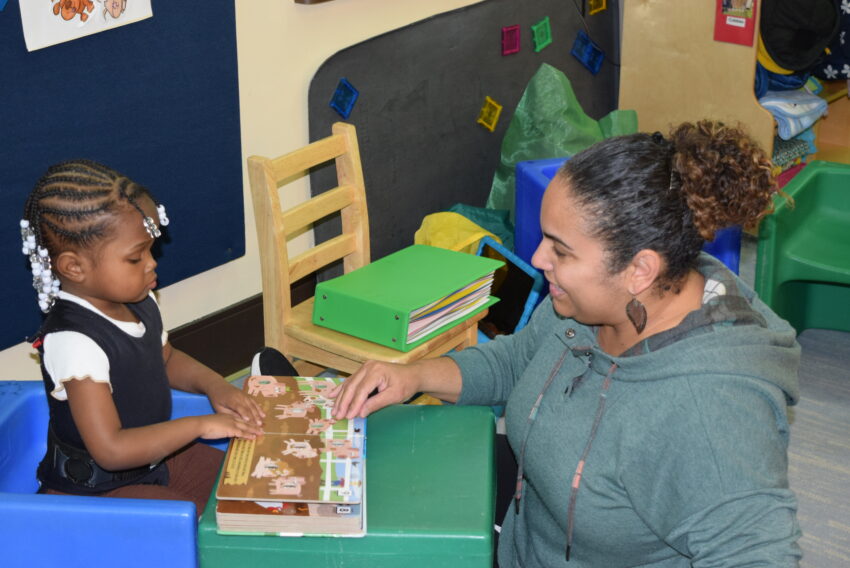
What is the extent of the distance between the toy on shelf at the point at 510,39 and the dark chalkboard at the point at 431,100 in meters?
0.02

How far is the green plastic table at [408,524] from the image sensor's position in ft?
3.91

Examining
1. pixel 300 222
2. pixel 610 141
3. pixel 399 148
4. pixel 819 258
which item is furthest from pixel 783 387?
pixel 399 148

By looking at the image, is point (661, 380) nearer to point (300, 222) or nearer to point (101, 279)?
point (101, 279)

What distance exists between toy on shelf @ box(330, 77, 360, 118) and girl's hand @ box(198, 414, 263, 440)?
1730 mm

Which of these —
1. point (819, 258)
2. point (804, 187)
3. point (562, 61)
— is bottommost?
point (819, 258)

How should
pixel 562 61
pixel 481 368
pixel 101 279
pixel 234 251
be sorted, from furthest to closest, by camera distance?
1. pixel 562 61
2. pixel 234 251
3. pixel 481 368
4. pixel 101 279

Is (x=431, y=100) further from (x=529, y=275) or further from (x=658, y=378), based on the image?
(x=658, y=378)

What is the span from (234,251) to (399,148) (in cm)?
73

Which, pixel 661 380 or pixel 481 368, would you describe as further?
pixel 481 368

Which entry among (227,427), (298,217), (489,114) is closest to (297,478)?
(227,427)

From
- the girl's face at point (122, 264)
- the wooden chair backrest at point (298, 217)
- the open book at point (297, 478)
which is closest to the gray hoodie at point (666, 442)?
the open book at point (297, 478)

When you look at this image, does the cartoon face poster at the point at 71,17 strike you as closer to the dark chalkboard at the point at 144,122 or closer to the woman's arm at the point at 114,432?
the dark chalkboard at the point at 144,122

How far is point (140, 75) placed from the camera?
97.0 inches

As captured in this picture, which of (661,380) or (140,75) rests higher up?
(140,75)
